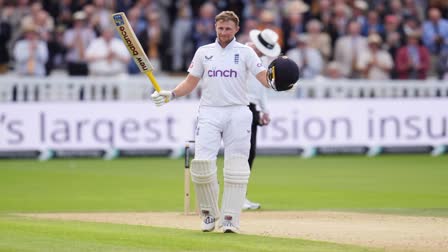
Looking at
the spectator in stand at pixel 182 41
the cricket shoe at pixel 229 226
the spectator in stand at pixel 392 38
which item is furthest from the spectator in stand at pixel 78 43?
the cricket shoe at pixel 229 226

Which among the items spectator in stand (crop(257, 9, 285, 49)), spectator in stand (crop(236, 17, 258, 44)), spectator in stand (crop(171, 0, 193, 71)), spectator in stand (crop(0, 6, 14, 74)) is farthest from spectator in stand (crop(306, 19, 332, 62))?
spectator in stand (crop(0, 6, 14, 74))

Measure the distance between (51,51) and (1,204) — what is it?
383 inches

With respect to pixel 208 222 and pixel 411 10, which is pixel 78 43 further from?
pixel 208 222

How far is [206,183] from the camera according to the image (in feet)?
41.7

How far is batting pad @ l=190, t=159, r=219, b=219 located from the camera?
12602 mm

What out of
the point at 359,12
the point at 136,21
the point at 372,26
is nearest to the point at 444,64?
the point at 372,26

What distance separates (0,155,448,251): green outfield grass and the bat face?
1900 mm

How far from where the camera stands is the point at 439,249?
37.1 feet

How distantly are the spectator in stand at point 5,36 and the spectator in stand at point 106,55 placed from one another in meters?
1.97

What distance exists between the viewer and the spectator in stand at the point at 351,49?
2750cm

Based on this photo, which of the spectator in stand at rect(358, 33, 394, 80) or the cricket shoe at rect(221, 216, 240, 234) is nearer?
the cricket shoe at rect(221, 216, 240, 234)

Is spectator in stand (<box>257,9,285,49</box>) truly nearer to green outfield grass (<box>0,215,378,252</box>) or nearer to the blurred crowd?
the blurred crowd

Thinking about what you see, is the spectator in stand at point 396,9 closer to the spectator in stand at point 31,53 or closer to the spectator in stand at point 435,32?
the spectator in stand at point 435,32

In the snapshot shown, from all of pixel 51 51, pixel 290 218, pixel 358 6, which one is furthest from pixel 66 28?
pixel 290 218
